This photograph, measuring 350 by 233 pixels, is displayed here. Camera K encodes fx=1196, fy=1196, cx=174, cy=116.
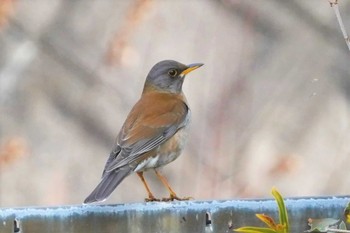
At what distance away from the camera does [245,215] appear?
11.4 feet

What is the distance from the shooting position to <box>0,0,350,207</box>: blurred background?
609cm

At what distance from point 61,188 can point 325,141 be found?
1.39 meters

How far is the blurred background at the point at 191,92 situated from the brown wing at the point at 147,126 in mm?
552

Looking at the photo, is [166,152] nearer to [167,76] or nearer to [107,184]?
[107,184]

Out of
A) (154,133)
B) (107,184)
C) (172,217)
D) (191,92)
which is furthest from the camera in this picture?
(191,92)

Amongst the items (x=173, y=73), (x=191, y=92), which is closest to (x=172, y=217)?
(x=173, y=73)

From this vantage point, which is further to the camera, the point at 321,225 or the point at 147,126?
the point at 147,126

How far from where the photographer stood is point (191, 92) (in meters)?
6.24

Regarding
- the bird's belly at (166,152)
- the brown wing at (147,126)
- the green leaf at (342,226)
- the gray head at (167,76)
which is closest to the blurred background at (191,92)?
the gray head at (167,76)

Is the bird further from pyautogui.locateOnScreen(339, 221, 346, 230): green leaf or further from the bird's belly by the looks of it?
pyautogui.locateOnScreen(339, 221, 346, 230): green leaf

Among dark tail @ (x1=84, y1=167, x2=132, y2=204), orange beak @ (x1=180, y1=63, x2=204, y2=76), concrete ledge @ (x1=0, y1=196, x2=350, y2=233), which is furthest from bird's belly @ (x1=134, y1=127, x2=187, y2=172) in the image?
concrete ledge @ (x1=0, y1=196, x2=350, y2=233)

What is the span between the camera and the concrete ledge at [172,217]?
3461mm

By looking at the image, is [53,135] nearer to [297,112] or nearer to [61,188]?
[61,188]

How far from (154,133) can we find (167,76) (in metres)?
0.71
